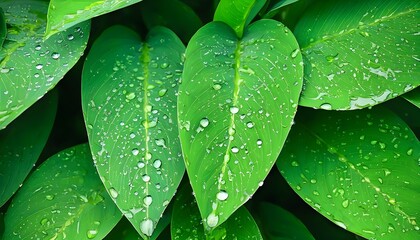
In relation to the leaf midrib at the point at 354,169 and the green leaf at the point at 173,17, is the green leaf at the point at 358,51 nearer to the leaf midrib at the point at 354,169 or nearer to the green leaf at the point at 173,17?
the leaf midrib at the point at 354,169

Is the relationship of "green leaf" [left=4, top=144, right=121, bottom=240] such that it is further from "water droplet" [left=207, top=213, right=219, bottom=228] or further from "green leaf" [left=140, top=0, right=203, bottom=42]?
"green leaf" [left=140, top=0, right=203, bottom=42]

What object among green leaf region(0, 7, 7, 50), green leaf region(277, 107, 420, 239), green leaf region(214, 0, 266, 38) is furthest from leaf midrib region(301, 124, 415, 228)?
green leaf region(0, 7, 7, 50)

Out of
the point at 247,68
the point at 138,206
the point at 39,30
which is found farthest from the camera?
the point at 39,30

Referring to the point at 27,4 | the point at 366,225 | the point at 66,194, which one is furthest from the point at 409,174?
the point at 27,4

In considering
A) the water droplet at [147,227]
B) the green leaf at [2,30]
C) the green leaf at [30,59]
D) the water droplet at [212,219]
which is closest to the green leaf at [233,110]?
the water droplet at [212,219]

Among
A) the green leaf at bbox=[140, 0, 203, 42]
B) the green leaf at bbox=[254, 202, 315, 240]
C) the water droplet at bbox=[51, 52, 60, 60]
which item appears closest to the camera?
the water droplet at bbox=[51, 52, 60, 60]

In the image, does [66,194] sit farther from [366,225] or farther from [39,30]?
[366,225]

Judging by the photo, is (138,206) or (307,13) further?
(307,13)
